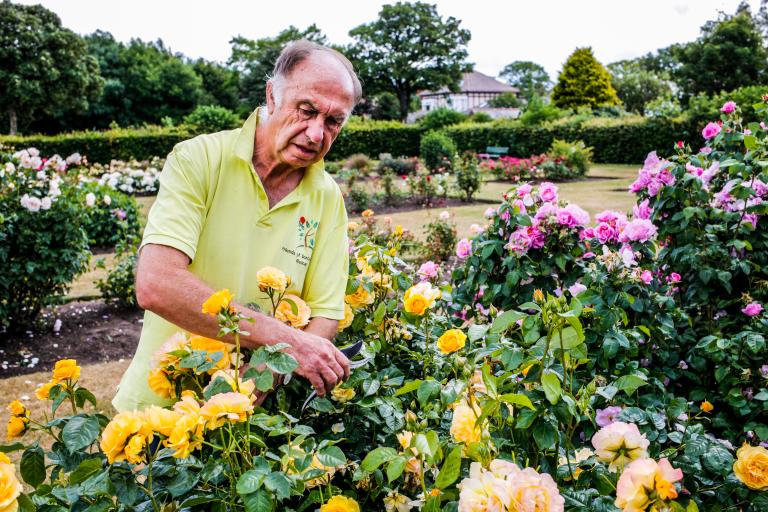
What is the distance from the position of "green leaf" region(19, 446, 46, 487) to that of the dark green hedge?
67.7ft

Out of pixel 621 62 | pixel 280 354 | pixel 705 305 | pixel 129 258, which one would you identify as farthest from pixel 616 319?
pixel 621 62

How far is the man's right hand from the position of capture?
1.31 metres

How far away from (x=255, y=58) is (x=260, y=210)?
46576 millimetres

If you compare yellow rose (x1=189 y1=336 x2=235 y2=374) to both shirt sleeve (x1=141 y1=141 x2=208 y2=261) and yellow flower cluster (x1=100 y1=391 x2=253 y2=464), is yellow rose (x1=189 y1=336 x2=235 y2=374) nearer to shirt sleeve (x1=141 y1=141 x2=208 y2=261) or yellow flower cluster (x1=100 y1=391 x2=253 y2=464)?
yellow flower cluster (x1=100 y1=391 x2=253 y2=464)

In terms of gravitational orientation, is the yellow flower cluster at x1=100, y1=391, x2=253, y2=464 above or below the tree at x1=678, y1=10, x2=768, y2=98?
below

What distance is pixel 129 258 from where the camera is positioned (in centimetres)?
593

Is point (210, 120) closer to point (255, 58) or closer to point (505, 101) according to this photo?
point (255, 58)

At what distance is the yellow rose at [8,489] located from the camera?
2.70 feet

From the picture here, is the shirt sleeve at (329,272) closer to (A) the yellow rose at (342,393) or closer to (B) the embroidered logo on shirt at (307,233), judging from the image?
(B) the embroidered logo on shirt at (307,233)

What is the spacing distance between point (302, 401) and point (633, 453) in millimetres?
749

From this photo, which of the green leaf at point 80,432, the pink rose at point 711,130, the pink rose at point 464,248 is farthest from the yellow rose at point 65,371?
the pink rose at point 711,130

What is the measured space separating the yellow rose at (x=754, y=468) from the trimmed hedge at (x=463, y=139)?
17.9 meters

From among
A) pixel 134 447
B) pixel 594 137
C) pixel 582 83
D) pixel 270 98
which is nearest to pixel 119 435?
pixel 134 447

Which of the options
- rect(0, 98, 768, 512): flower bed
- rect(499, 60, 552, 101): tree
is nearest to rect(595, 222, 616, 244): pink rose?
rect(0, 98, 768, 512): flower bed
